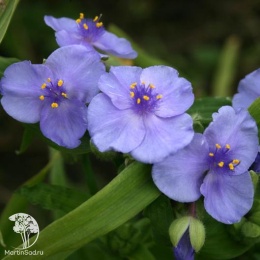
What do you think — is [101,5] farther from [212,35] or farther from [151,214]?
[151,214]

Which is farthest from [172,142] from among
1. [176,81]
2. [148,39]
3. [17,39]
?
[148,39]

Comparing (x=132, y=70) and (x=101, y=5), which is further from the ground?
(x=132, y=70)

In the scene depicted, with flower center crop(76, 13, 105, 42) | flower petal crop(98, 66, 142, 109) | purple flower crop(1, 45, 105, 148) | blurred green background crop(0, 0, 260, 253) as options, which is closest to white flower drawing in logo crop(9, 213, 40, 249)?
purple flower crop(1, 45, 105, 148)

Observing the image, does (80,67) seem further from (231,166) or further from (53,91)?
(231,166)

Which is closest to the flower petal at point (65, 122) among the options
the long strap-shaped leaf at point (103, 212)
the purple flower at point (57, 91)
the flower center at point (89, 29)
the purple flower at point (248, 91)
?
the purple flower at point (57, 91)

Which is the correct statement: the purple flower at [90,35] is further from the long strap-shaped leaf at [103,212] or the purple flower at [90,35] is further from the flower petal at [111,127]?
the long strap-shaped leaf at [103,212]

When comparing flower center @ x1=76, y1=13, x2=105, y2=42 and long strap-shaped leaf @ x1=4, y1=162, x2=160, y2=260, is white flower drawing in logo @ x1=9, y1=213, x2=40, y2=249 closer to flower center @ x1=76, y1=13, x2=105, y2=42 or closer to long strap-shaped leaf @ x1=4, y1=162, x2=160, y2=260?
long strap-shaped leaf @ x1=4, y1=162, x2=160, y2=260
